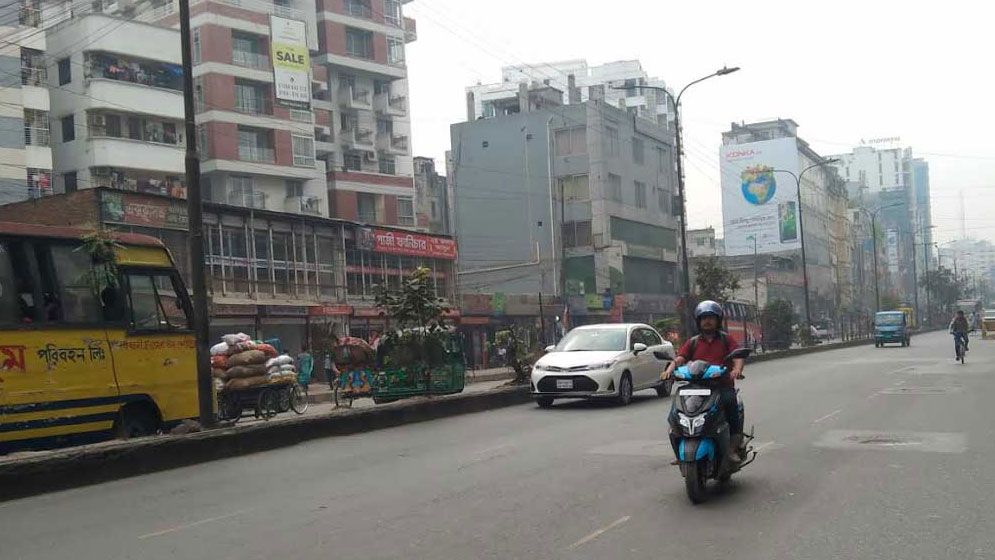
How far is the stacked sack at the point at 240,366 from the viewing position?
58.9 feet

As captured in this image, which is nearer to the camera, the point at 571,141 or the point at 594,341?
the point at 594,341

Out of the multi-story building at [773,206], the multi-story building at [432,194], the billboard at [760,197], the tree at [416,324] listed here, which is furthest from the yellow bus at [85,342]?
the billboard at [760,197]

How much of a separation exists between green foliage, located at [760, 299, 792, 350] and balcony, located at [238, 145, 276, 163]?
27.3m

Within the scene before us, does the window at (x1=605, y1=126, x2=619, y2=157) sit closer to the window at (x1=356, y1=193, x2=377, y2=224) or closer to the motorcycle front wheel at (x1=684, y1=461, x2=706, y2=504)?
the window at (x1=356, y1=193, x2=377, y2=224)

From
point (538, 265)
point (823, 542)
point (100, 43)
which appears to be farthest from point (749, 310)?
point (823, 542)

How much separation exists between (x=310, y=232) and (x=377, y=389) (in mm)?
20571

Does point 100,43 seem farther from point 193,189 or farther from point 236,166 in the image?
point 193,189

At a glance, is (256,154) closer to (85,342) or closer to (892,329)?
(892,329)

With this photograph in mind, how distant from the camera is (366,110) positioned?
192 feet

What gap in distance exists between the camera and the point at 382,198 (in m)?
56.2

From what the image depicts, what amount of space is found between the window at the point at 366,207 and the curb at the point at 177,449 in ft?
130

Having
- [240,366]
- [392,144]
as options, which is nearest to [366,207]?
[392,144]

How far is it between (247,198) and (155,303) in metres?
35.4

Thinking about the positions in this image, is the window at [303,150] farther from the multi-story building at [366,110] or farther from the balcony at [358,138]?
the balcony at [358,138]
